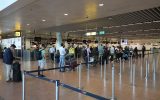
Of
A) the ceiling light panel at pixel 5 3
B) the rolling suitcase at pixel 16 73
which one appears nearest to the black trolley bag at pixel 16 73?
the rolling suitcase at pixel 16 73

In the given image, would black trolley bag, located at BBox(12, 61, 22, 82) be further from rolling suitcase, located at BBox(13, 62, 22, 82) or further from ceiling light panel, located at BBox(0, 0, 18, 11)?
ceiling light panel, located at BBox(0, 0, 18, 11)

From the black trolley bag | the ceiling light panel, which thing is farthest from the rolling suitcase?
the ceiling light panel

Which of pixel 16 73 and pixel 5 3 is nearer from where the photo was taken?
pixel 16 73

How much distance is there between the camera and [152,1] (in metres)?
8.12

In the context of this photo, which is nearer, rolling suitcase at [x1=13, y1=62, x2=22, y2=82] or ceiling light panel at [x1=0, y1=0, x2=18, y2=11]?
rolling suitcase at [x1=13, y1=62, x2=22, y2=82]

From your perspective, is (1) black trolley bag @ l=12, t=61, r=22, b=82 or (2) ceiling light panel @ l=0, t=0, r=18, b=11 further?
(2) ceiling light panel @ l=0, t=0, r=18, b=11

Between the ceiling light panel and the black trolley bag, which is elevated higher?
the ceiling light panel

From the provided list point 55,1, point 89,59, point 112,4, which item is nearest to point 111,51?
point 89,59

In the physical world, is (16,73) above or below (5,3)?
below

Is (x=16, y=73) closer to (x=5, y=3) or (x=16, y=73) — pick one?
(x=16, y=73)

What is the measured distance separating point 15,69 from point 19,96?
289cm

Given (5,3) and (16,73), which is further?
(5,3)

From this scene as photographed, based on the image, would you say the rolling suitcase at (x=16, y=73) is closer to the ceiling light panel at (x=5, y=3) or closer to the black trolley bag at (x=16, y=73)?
the black trolley bag at (x=16, y=73)

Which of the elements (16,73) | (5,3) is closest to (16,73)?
(16,73)
